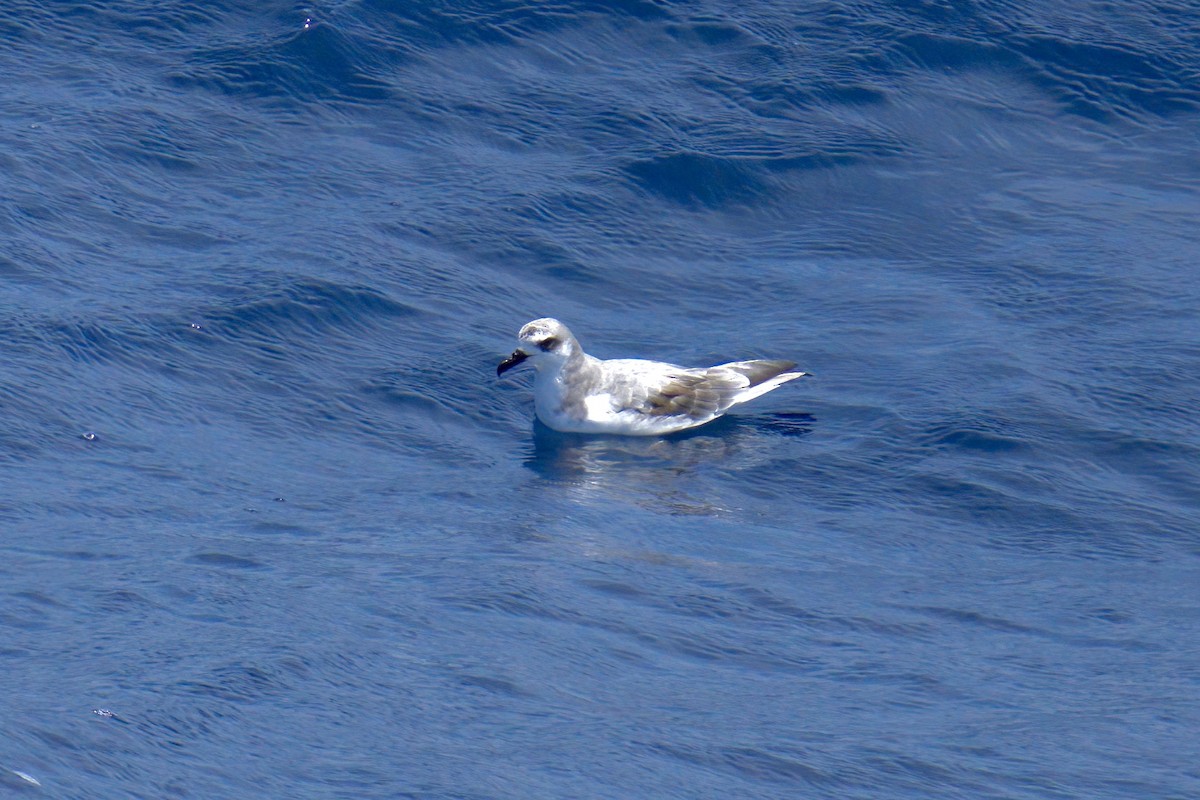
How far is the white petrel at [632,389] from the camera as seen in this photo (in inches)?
420

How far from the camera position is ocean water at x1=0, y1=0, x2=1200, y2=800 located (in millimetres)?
6086

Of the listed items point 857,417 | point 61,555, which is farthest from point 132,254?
point 857,417

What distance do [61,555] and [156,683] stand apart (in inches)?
68.4

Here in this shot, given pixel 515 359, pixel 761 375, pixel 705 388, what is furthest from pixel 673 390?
pixel 515 359

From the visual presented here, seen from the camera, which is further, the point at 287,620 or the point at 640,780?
the point at 287,620

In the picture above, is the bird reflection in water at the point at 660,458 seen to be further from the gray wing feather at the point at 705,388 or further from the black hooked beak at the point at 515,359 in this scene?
the black hooked beak at the point at 515,359

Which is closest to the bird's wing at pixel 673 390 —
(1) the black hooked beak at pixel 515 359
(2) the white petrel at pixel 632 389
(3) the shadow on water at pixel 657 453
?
(2) the white petrel at pixel 632 389

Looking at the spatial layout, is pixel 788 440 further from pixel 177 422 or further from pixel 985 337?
pixel 177 422

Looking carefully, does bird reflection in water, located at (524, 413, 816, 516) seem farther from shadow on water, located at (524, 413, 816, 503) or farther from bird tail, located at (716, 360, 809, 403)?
bird tail, located at (716, 360, 809, 403)

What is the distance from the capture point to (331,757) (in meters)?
5.55

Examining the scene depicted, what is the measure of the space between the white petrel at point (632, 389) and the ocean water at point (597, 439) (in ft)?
0.70

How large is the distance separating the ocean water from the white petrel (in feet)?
0.70

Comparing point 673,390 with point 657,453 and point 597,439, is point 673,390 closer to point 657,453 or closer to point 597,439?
point 657,453

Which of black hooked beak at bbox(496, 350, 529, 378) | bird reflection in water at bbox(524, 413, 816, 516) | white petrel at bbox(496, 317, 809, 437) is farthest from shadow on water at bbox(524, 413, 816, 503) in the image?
black hooked beak at bbox(496, 350, 529, 378)
